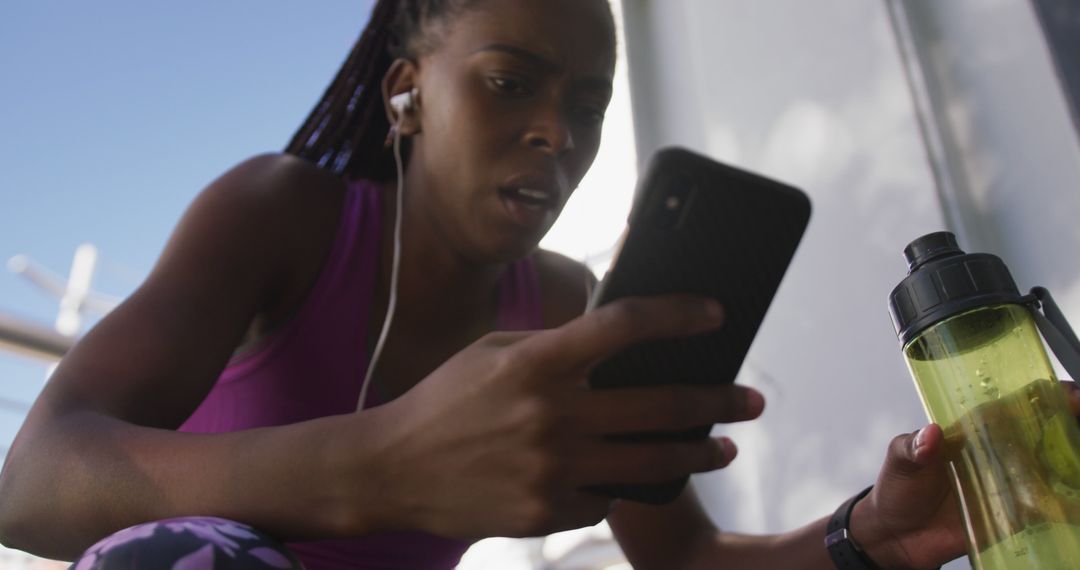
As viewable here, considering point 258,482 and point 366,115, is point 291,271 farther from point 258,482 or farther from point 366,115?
point 258,482

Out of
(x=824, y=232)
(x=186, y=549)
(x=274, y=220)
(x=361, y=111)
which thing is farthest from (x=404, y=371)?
(x=824, y=232)

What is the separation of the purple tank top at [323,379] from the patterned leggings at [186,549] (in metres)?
0.35

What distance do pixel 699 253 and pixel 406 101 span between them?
514mm

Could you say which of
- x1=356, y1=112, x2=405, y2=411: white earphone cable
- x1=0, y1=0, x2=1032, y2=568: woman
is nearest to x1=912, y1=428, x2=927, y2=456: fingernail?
x1=0, y1=0, x2=1032, y2=568: woman

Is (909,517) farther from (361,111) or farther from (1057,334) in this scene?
(361,111)

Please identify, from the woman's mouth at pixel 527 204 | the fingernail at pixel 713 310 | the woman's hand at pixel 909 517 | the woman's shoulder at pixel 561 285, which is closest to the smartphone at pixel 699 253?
the fingernail at pixel 713 310

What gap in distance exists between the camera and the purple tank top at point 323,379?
793 mm

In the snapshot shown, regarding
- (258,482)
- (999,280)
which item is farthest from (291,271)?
(999,280)

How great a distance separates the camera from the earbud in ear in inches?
33.5

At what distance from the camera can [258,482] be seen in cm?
47

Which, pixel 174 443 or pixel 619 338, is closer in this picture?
pixel 619 338

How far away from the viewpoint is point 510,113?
74 cm

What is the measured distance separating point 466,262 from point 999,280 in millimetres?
577

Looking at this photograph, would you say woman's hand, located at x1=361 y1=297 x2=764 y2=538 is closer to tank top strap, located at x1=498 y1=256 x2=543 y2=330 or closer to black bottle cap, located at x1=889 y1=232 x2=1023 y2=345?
black bottle cap, located at x1=889 y1=232 x2=1023 y2=345
